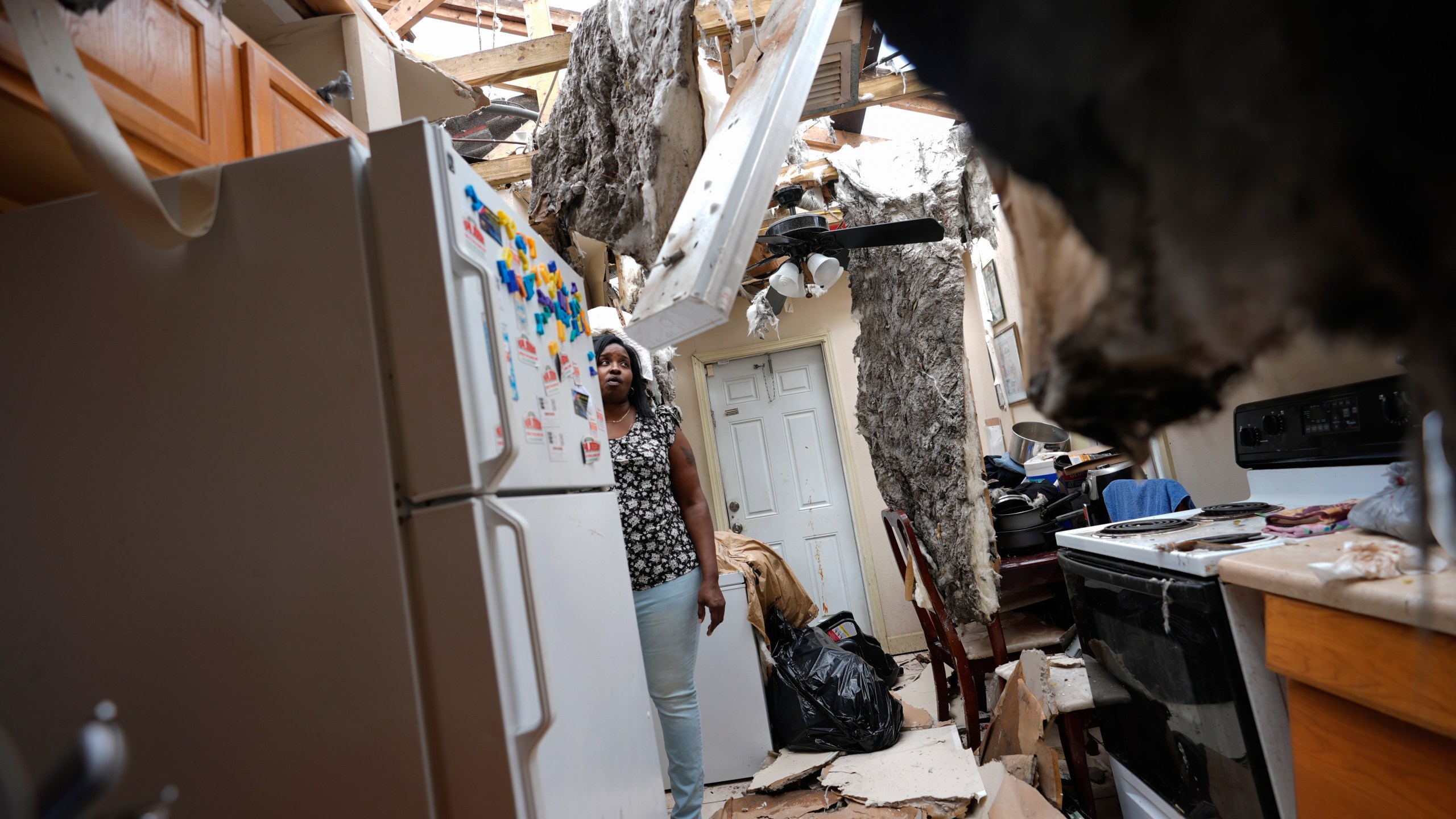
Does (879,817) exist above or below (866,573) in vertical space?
below

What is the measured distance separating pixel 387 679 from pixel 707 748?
2119mm

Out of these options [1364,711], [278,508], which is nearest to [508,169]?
[278,508]

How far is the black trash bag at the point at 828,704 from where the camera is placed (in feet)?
9.19

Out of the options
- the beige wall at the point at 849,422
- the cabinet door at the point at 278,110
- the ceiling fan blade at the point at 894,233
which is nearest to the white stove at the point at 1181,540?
the ceiling fan blade at the point at 894,233

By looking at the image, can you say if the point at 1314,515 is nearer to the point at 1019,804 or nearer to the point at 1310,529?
the point at 1310,529

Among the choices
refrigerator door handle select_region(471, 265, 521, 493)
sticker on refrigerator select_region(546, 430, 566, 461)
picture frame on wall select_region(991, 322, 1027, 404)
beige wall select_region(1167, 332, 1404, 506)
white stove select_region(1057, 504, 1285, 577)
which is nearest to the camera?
beige wall select_region(1167, 332, 1404, 506)

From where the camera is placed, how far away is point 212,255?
116 cm

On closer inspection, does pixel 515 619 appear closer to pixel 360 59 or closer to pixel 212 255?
pixel 212 255

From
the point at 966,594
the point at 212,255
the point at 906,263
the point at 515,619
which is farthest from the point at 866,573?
the point at 212,255

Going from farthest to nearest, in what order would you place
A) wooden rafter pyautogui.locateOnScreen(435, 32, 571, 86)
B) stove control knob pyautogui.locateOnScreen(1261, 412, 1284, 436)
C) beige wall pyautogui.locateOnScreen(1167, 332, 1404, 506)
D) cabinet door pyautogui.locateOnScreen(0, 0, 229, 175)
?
wooden rafter pyautogui.locateOnScreen(435, 32, 571, 86) < stove control knob pyautogui.locateOnScreen(1261, 412, 1284, 436) < cabinet door pyautogui.locateOnScreen(0, 0, 229, 175) < beige wall pyautogui.locateOnScreen(1167, 332, 1404, 506)

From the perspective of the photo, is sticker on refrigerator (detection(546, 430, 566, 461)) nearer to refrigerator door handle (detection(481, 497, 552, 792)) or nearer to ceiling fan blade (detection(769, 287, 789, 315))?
refrigerator door handle (detection(481, 497, 552, 792))

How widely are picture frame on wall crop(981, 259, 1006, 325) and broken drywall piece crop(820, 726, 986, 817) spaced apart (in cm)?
250

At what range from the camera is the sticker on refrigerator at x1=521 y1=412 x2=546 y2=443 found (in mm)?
1326

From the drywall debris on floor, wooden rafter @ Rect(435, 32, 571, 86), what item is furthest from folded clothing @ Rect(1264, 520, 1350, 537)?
wooden rafter @ Rect(435, 32, 571, 86)
